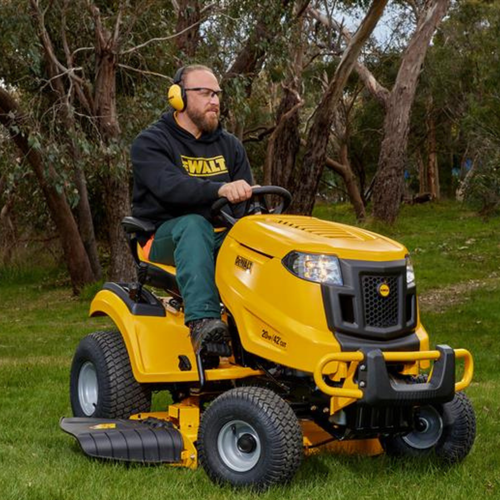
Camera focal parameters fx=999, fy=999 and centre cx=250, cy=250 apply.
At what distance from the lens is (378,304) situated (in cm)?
457

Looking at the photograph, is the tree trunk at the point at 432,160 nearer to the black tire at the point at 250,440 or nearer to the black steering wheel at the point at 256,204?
the black steering wheel at the point at 256,204

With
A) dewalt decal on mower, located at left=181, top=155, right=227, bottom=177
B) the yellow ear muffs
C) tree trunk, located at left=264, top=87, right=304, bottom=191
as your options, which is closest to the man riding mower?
dewalt decal on mower, located at left=181, top=155, right=227, bottom=177

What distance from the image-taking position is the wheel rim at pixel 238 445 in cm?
455

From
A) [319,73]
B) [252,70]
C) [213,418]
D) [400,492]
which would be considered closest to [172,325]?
[213,418]

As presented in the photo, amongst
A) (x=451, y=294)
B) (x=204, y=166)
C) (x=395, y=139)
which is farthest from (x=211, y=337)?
(x=395, y=139)

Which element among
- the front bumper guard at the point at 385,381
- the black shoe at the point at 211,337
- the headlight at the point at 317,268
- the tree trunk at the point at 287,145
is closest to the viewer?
the front bumper guard at the point at 385,381

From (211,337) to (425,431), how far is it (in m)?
1.27

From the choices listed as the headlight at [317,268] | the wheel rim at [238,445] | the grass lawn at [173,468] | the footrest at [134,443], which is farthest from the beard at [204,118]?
the grass lawn at [173,468]

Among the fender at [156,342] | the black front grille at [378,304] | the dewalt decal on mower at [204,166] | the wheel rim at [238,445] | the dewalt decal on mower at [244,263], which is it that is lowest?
the wheel rim at [238,445]

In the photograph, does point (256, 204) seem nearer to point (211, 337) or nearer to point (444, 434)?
point (211, 337)

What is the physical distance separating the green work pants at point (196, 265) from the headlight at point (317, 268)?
0.48m

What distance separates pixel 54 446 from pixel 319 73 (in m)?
27.2

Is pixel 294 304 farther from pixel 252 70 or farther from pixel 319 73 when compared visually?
pixel 319 73

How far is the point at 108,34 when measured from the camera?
15.6 m
